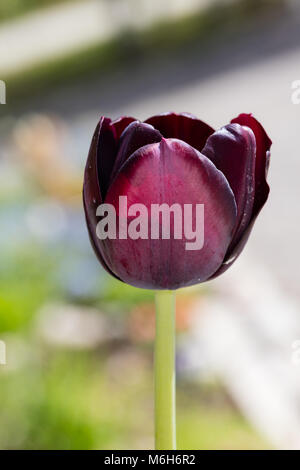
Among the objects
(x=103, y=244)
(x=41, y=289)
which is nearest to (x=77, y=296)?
(x=41, y=289)

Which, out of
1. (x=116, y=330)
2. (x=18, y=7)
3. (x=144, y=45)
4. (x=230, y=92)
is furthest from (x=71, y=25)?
(x=116, y=330)

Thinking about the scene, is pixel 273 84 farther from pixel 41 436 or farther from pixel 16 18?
pixel 41 436

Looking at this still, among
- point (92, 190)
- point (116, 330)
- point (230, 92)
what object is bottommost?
point (92, 190)

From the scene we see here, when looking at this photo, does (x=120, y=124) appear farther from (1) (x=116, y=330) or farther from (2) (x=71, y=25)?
(2) (x=71, y=25)

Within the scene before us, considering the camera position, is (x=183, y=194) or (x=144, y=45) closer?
(x=183, y=194)

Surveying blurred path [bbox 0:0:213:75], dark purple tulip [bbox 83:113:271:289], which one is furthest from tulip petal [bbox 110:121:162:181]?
blurred path [bbox 0:0:213:75]

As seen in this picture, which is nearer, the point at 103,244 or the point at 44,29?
the point at 103,244

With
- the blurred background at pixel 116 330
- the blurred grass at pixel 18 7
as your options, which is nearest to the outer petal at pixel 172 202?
the blurred background at pixel 116 330

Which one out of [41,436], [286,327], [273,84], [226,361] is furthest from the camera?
[273,84]

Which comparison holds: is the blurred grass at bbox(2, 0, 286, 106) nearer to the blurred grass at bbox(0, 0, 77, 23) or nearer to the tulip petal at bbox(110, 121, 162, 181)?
the blurred grass at bbox(0, 0, 77, 23)
